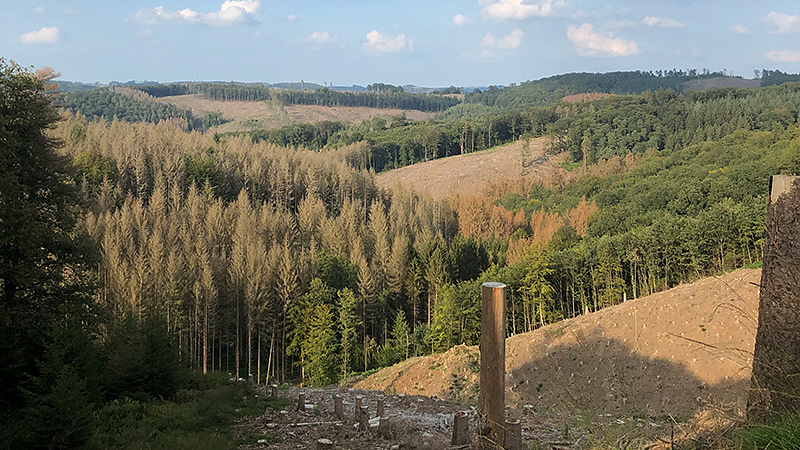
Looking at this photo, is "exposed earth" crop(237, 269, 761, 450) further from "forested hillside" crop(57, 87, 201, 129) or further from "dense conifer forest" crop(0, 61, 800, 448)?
"forested hillside" crop(57, 87, 201, 129)

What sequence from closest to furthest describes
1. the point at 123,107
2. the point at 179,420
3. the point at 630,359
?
the point at 179,420 → the point at 630,359 → the point at 123,107

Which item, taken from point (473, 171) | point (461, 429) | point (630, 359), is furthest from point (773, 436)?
point (473, 171)

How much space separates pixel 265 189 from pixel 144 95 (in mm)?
152483

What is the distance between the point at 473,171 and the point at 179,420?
91.8m

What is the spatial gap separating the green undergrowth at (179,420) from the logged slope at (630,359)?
33.0ft

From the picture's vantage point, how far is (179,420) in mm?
10516

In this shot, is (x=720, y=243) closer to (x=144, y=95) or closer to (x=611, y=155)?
(x=611, y=155)

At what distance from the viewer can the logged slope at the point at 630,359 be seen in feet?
58.9

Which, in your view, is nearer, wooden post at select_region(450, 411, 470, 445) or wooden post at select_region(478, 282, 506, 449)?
wooden post at select_region(478, 282, 506, 449)

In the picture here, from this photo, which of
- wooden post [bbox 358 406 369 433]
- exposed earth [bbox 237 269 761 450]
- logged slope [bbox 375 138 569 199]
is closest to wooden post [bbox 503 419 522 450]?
exposed earth [bbox 237 269 761 450]

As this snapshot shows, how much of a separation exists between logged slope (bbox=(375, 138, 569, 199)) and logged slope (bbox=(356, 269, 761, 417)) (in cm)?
6631

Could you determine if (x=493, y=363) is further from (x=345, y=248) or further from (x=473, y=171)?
(x=473, y=171)

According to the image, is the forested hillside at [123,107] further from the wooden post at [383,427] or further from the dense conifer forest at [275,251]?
the wooden post at [383,427]

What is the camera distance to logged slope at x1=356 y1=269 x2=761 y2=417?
17938 millimetres
